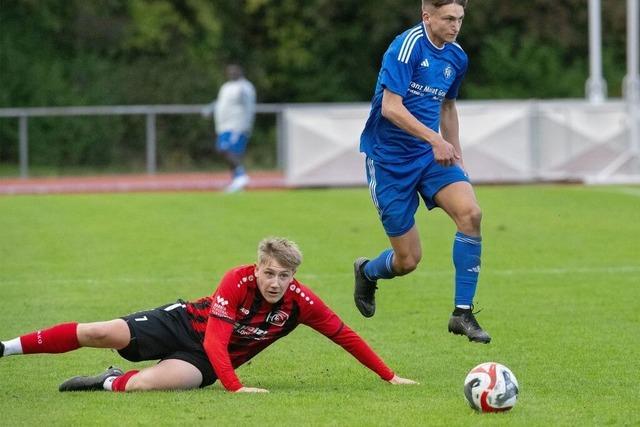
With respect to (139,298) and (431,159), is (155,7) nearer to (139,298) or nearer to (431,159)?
(139,298)

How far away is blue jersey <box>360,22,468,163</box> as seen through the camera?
887 centimetres

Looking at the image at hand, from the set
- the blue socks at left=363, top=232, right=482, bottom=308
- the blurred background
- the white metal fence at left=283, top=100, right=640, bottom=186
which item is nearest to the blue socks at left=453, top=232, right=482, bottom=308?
the blue socks at left=363, top=232, right=482, bottom=308

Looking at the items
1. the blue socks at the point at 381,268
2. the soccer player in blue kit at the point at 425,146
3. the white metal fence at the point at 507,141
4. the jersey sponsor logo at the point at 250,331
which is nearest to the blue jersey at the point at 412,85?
the soccer player in blue kit at the point at 425,146

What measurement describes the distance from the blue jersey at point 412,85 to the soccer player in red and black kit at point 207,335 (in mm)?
1580

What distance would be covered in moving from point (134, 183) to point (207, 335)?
21.8 meters

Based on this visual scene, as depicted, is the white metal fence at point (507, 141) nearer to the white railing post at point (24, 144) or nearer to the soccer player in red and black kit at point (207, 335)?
the white railing post at point (24, 144)

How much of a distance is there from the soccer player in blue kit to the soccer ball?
4.35 feet

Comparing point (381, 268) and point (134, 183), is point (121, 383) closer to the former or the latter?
point (381, 268)

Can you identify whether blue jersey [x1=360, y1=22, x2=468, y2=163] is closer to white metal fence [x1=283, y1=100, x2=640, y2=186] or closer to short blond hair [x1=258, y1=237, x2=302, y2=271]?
short blond hair [x1=258, y1=237, x2=302, y2=271]

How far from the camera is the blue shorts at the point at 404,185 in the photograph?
9.09 metres

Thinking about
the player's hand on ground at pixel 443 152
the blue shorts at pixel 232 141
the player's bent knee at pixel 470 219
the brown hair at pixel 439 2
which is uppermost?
the brown hair at pixel 439 2

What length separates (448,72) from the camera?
912 centimetres

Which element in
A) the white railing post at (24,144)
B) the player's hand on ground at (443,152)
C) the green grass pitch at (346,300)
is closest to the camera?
the green grass pitch at (346,300)

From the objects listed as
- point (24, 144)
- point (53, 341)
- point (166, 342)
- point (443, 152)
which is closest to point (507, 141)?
point (24, 144)
